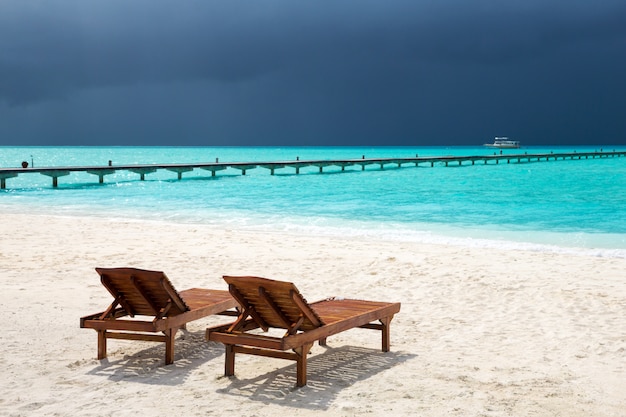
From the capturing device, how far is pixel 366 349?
586 centimetres

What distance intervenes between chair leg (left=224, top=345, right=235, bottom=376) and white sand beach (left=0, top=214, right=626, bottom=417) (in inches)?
2.3

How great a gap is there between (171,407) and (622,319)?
4640mm

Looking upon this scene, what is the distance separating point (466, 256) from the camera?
450 inches

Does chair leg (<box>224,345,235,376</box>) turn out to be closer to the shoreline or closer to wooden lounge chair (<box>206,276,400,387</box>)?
wooden lounge chair (<box>206,276,400,387</box>)

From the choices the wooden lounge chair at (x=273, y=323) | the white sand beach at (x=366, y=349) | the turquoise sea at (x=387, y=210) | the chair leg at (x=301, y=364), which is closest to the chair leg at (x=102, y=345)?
the white sand beach at (x=366, y=349)

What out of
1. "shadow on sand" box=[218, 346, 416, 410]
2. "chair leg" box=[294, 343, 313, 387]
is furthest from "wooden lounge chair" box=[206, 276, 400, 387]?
"shadow on sand" box=[218, 346, 416, 410]

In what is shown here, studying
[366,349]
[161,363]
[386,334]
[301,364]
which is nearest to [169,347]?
[161,363]

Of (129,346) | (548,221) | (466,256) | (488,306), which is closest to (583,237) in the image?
(548,221)

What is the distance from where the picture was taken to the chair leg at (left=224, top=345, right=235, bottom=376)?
195 inches

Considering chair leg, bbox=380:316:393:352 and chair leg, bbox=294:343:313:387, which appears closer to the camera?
chair leg, bbox=294:343:313:387

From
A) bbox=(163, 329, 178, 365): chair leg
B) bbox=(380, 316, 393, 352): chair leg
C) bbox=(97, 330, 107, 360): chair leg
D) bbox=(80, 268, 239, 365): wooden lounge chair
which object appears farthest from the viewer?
bbox=(380, 316, 393, 352): chair leg

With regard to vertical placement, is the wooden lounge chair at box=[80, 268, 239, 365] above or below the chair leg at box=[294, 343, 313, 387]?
above

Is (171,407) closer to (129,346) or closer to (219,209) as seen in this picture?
(129,346)

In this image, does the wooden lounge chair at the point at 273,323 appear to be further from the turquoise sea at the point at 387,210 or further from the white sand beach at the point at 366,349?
the turquoise sea at the point at 387,210
